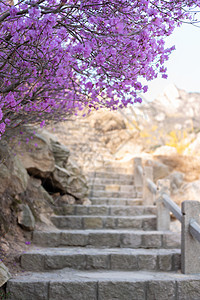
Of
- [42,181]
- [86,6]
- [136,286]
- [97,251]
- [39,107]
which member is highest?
[86,6]

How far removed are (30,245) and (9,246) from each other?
1.41 feet

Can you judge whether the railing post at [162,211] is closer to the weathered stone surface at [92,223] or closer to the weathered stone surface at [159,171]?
the weathered stone surface at [92,223]

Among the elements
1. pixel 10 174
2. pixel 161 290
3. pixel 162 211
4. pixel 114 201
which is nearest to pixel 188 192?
pixel 114 201

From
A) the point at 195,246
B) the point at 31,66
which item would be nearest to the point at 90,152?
the point at 195,246

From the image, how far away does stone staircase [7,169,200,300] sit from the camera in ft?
10.3

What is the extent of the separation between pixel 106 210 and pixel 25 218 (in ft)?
5.96

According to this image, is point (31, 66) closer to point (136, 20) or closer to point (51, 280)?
point (136, 20)

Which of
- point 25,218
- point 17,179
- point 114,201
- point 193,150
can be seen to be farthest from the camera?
point 193,150

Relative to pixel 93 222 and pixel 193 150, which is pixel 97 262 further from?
pixel 193 150

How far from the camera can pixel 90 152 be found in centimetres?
1006

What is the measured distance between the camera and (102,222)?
514cm

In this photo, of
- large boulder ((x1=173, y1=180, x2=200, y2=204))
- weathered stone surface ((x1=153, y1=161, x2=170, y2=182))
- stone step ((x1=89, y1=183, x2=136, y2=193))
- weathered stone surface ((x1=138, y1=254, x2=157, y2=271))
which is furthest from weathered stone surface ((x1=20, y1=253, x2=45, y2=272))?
weathered stone surface ((x1=153, y1=161, x2=170, y2=182))

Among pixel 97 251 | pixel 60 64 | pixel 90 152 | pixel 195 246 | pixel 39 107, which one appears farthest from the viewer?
pixel 90 152

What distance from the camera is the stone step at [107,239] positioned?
435 centimetres
